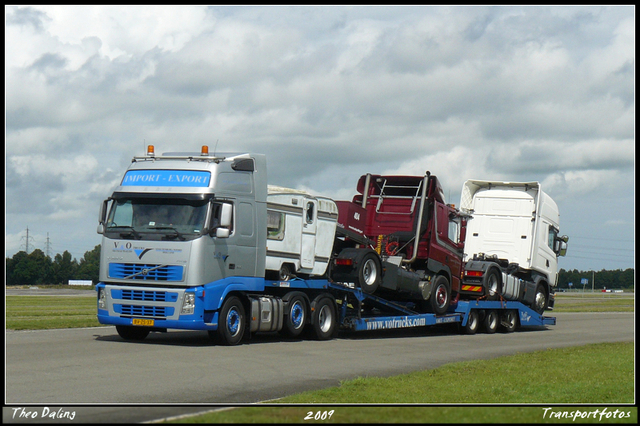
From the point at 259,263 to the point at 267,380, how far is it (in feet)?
19.2

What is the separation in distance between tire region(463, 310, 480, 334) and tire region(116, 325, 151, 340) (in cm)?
1024

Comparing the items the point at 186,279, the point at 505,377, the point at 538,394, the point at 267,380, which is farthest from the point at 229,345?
the point at 538,394

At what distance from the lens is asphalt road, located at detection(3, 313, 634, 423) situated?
936cm

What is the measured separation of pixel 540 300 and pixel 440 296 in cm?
613

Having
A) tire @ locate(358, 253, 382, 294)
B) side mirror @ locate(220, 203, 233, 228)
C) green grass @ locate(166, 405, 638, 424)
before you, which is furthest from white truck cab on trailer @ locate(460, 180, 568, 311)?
green grass @ locate(166, 405, 638, 424)

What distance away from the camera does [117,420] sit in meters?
7.89

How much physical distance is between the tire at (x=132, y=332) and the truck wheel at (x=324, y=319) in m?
3.82

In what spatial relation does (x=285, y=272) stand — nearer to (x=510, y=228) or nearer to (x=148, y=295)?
(x=148, y=295)

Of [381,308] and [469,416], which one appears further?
[381,308]

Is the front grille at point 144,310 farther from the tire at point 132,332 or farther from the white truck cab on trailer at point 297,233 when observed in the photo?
the white truck cab on trailer at point 297,233

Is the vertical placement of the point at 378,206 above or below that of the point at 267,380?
above

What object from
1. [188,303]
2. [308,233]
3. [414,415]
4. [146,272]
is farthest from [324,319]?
[414,415]

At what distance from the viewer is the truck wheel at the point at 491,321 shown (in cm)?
2478

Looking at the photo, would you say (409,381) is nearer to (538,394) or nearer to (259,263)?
(538,394)
